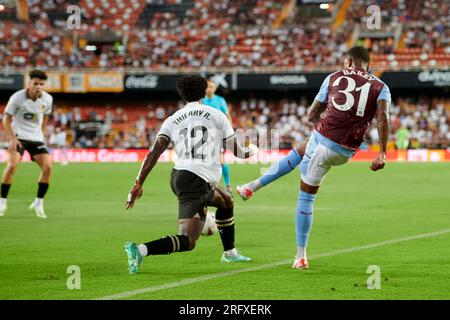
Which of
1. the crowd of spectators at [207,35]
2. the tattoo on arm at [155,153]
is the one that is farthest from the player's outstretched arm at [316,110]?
the crowd of spectators at [207,35]

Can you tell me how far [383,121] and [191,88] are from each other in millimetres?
1959

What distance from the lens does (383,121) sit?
914 cm

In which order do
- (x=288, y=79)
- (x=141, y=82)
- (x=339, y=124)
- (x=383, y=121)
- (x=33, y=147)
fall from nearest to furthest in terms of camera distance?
(x=383, y=121), (x=339, y=124), (x=33, y=147), (x=288, y=79), (x=141, y=82)

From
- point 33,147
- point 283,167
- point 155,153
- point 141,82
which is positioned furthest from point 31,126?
point 141,82

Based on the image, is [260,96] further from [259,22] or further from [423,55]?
[423,55]

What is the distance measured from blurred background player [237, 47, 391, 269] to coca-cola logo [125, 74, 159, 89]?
134 feet

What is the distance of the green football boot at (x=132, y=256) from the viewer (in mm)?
8445

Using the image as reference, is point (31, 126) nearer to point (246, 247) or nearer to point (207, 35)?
point (246, 247)

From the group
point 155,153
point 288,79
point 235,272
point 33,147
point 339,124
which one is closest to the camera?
point 155,153

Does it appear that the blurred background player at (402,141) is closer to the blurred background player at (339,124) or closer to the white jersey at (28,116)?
the white jersey at (28,116)

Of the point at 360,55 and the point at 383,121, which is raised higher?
the point at 360,55

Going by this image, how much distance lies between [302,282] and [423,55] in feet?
134

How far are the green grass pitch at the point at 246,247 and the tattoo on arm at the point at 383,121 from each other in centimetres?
128

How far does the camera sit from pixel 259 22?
51.1m
